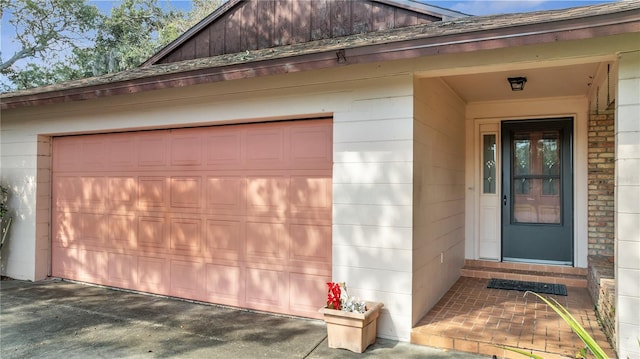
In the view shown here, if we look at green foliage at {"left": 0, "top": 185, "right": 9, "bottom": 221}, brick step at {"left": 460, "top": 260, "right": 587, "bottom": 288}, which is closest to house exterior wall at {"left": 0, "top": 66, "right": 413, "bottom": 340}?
brick step at {"left": 460, "top": 260, "right": 587, "bottom": 288}

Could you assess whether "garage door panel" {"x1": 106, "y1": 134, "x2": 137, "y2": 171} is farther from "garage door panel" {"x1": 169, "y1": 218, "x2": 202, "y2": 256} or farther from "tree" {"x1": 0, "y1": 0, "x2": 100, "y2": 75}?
"tree" {"x1": 0, "y1": 0, "x2": 100, "y2": 75}

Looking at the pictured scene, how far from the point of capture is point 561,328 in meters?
3.76

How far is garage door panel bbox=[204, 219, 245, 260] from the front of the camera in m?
4.86

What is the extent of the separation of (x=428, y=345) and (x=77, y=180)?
5.31 meters

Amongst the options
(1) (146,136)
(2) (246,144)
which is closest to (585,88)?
(2) (246,144)

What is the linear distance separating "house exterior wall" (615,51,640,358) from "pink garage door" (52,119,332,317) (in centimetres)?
249

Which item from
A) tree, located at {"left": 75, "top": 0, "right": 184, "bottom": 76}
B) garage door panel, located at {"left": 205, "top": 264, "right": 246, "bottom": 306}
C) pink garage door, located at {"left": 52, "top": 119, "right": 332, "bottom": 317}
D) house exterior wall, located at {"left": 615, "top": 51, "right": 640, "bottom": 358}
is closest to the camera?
house exterior wall, located at {"left": 615, "top": 51, "right": 640, "bottom": 358}

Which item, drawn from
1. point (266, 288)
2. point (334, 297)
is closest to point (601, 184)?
point (334, 297)

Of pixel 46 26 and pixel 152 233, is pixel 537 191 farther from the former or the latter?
pixel 46 26

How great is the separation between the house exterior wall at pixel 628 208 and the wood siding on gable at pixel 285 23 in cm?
281

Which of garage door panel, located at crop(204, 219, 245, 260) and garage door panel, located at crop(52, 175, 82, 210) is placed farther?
garage door panel, located at crop(52, 175, 82, 210)

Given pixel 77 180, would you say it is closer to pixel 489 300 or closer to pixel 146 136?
pixel 146 136

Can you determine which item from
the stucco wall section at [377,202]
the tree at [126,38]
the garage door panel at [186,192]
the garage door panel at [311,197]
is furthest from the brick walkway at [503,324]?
the tree at [126,38]

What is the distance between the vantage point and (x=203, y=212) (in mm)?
5105
